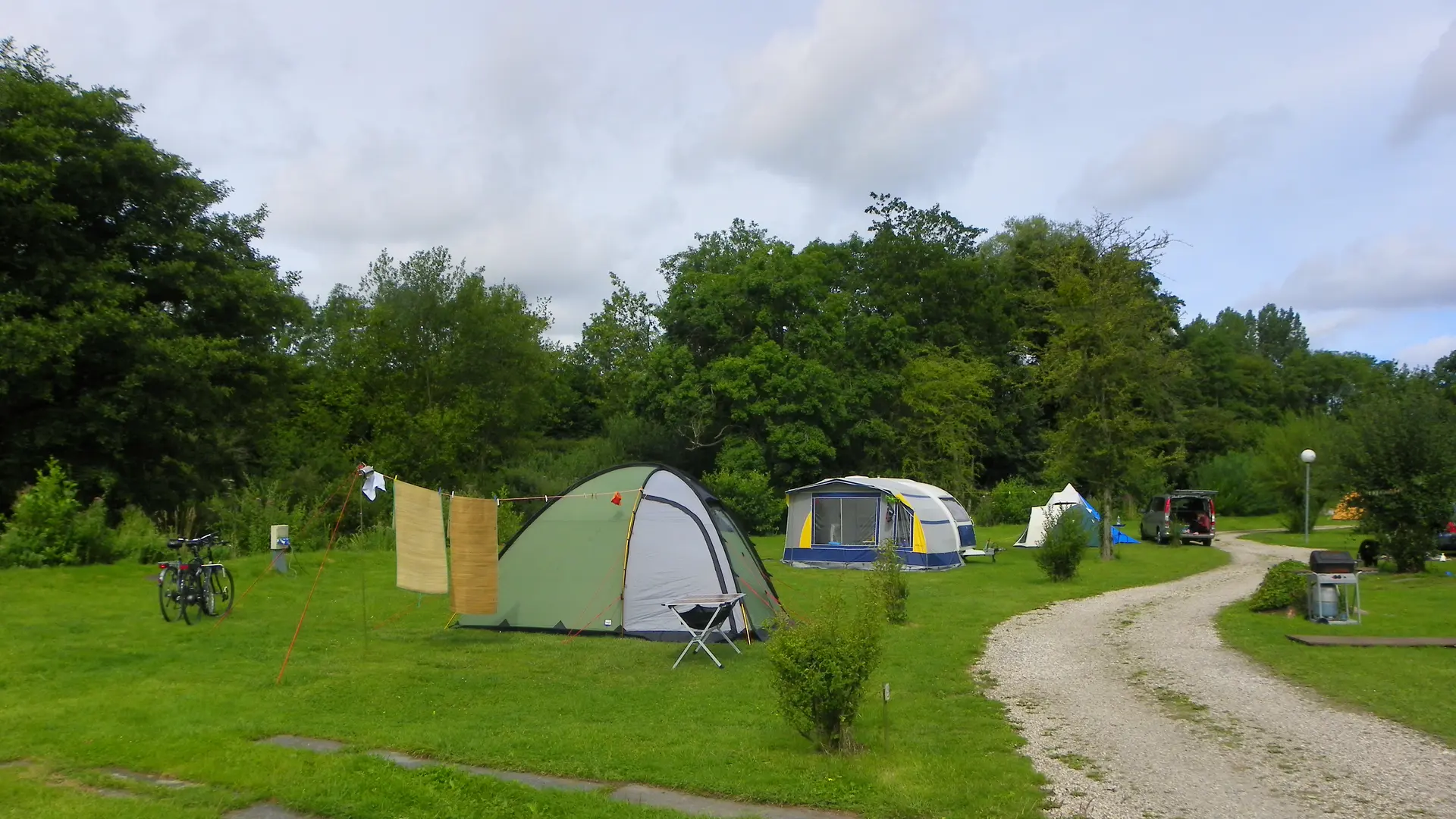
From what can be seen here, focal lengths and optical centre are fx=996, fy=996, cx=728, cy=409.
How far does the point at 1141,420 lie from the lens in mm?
24422

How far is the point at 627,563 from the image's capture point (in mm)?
11891

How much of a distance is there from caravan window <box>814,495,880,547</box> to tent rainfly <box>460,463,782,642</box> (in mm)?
10136

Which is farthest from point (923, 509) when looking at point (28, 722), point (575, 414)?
point (575, 414)

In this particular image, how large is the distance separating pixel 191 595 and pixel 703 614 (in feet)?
20.0

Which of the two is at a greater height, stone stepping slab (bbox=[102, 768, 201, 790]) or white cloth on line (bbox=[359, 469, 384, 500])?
white cloth on line (bbox=[359, 469, 384, 500])

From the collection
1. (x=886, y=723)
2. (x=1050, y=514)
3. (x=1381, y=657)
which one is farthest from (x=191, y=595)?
(x=1050, y=514)

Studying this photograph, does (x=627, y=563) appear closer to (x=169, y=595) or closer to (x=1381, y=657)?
(x=169, y=595)

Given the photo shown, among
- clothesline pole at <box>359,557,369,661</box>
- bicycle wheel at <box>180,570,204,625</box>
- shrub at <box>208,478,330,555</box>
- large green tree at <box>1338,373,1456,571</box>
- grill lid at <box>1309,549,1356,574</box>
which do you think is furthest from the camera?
shrub at <box>208,478,330,555</box>

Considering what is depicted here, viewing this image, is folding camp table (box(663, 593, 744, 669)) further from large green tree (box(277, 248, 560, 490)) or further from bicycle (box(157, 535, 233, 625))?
large green tree (box(277, 248, 560, 490))

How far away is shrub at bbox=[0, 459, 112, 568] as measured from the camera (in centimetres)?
1420

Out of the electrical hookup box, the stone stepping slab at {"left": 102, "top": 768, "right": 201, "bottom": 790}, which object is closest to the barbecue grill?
the stone stepping slab at {"left": 102, "top": 768, "right": 201, "bottom": 790}

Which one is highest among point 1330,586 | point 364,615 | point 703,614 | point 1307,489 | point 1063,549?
point 1307,489

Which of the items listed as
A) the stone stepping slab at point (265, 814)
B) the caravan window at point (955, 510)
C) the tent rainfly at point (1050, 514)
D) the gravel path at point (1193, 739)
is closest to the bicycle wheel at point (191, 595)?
the stone stepping slab at point (265, 814)

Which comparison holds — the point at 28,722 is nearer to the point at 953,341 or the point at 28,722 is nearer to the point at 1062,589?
the point at 1062,589
